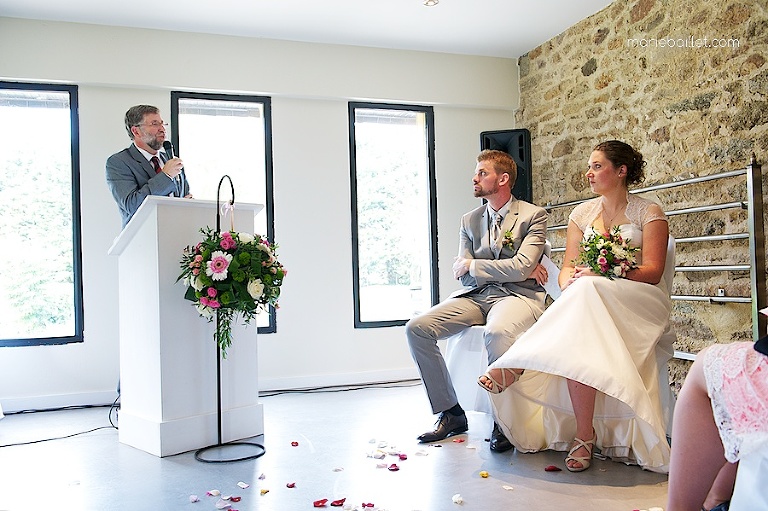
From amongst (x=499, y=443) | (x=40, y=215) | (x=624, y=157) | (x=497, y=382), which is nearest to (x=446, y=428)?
(x=499, y=443)

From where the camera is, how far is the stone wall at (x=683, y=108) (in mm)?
4172

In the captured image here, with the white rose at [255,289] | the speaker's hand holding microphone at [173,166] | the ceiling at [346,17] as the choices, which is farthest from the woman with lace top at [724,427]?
the ceiling at [346,17]

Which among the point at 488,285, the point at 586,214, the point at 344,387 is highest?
the point at 586,214

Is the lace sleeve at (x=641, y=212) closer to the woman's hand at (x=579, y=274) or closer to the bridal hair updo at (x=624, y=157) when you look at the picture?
the bridal hair updo at (x=624, y=157)

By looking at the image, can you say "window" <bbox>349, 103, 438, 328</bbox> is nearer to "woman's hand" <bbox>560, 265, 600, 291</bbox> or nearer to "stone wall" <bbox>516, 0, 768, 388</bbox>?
"stone wall" <bbox>516, 0, 768, 388</bbox>

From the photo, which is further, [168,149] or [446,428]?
[168,149]

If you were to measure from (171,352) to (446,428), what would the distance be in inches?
58.5

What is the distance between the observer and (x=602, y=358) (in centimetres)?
288

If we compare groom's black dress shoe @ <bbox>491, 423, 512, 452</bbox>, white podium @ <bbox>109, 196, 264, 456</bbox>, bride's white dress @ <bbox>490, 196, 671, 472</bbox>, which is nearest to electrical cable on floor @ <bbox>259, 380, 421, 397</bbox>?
white podium @ <bbox>109, 196, 264, 456</bbox>

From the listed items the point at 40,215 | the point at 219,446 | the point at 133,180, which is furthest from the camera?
the point at 40,215

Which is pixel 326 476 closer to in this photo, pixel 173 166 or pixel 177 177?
pixel 173 166

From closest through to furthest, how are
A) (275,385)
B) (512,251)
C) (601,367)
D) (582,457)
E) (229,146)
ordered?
(601,367), (582,457), (512,251), (275,385), (229,146)

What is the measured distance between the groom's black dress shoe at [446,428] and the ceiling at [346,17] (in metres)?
3.11

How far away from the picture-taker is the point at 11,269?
207 inches
